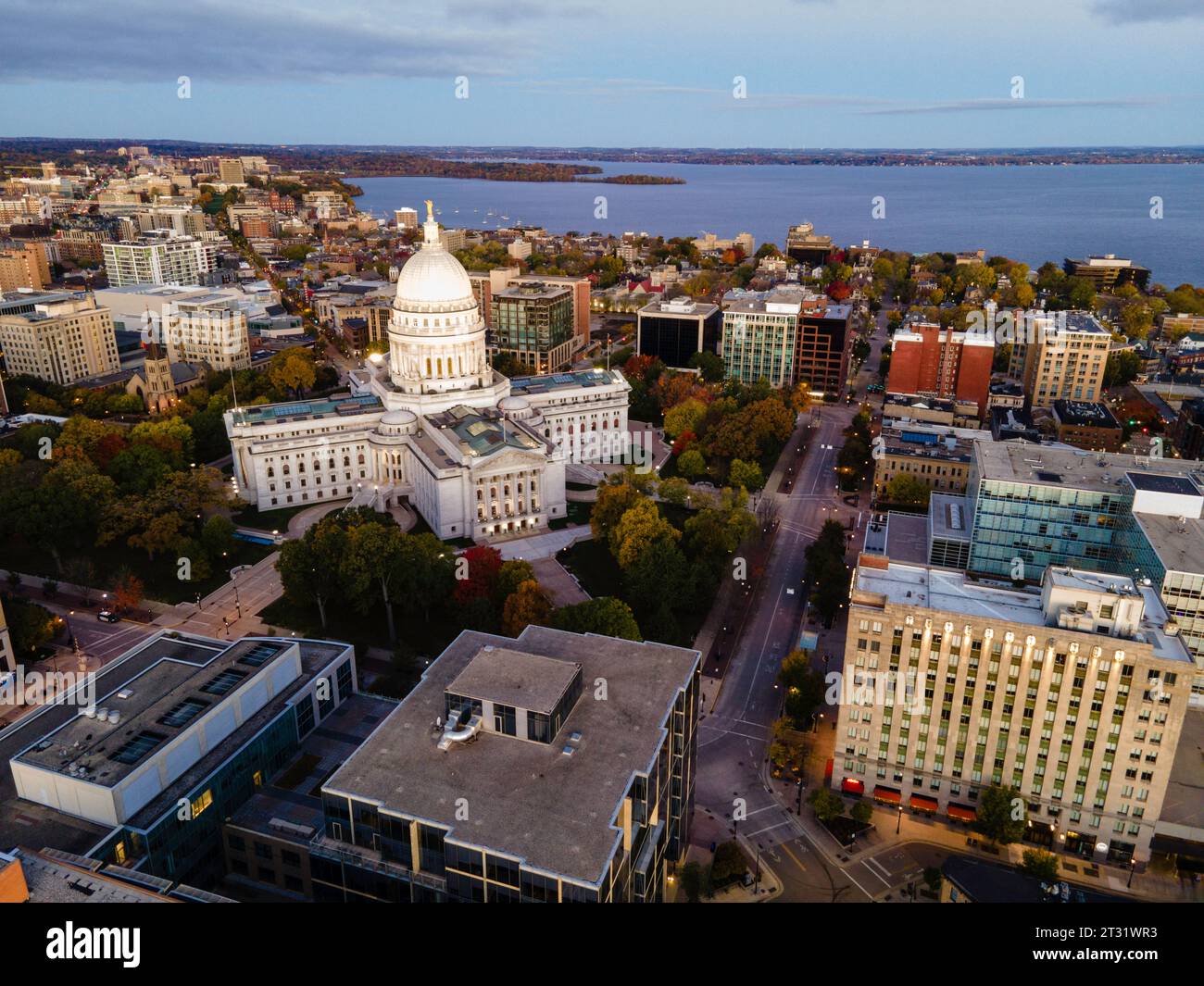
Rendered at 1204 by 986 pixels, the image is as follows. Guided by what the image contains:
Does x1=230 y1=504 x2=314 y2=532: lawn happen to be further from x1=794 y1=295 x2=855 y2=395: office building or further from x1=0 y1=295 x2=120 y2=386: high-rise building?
x1=794 y1=295 x2=855 y2=395: office building

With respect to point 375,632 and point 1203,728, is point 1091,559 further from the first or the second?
point 375,632

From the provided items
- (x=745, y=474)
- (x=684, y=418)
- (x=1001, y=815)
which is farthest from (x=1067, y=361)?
(x=1001, y=815)

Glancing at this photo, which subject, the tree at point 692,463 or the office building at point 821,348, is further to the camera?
the office building at point 821,348

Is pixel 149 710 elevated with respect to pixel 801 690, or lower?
elevated

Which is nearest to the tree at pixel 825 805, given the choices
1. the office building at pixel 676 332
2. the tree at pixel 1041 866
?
the tree at pixel 1041 866

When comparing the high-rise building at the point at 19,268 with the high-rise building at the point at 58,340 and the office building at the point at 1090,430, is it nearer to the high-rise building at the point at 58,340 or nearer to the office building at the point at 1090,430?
the high-rise building at the point at 58,340

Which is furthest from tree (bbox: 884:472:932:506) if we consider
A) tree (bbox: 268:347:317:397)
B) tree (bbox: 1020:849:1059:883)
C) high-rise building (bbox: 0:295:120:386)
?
high-rise building (bbox: 0:295:120:386)

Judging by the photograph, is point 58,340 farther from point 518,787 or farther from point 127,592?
point 518,787
